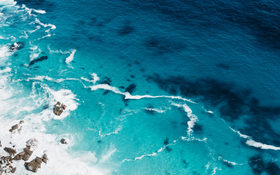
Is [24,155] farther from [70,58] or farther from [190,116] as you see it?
[190,116]

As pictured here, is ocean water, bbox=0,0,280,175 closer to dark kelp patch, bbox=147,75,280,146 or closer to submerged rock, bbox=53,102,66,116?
dark kelp patch, bbox=147,75,280,146

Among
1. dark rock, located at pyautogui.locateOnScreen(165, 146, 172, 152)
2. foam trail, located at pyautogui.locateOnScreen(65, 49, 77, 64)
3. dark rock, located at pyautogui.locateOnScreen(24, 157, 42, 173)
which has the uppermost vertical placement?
foam trail, located at pyautogui.locateOnScreen(65, 49, 77, 64)

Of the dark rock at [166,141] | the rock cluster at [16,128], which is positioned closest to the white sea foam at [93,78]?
the rock cluster at [16,128]

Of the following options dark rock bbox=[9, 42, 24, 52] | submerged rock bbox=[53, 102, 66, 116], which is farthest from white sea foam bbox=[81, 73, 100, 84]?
dark rock bbox=[9, 42, 24, 52]

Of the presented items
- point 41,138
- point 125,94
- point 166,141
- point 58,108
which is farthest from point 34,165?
point 166,141

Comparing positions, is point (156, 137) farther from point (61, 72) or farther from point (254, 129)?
point (61, 72)

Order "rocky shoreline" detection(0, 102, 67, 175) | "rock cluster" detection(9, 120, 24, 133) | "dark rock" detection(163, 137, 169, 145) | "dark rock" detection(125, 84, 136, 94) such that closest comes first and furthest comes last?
1. "rocky shoreline" detection(0, 102, 67, 175)
2. "rock cluster" detection(9, 120, 24, 133)
3. "dark rock" detection(163, 137, 169, 145)
4. "dark rock" detection(125, 84, 136, 94)

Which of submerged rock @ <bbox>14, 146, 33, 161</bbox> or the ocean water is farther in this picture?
the ocean water
